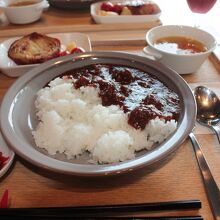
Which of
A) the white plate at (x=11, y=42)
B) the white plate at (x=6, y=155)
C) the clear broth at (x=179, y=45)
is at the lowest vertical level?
the white plate at (x=6, y=155)

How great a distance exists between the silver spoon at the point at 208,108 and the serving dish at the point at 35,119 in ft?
0.72

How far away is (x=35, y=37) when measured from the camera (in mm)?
1966

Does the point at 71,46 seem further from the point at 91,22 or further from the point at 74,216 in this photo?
the point at 74,216

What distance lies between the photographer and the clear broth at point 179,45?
1.83 m

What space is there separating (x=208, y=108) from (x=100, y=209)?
0.81 metres

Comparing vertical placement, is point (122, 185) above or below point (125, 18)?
below

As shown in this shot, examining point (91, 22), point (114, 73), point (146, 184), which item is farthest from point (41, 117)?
point (91, 22)

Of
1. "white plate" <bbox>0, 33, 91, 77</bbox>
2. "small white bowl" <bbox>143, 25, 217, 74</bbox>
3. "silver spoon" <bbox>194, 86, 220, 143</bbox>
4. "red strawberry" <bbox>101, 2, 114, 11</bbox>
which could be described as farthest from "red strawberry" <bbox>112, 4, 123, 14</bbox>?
"silver spoon" <bbox>194, 86, 220, 143</bbox>

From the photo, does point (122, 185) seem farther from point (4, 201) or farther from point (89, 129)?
point (4, 201)

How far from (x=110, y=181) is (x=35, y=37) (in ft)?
4.01

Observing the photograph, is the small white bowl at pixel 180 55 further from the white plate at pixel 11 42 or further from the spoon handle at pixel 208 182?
the spoon handle at pixel 208 182

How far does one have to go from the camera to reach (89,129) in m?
1.25

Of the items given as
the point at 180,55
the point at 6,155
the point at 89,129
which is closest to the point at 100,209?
the point at 89,129

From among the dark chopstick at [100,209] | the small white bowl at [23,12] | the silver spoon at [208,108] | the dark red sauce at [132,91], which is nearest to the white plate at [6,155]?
the dark chopstick at [100,209]
